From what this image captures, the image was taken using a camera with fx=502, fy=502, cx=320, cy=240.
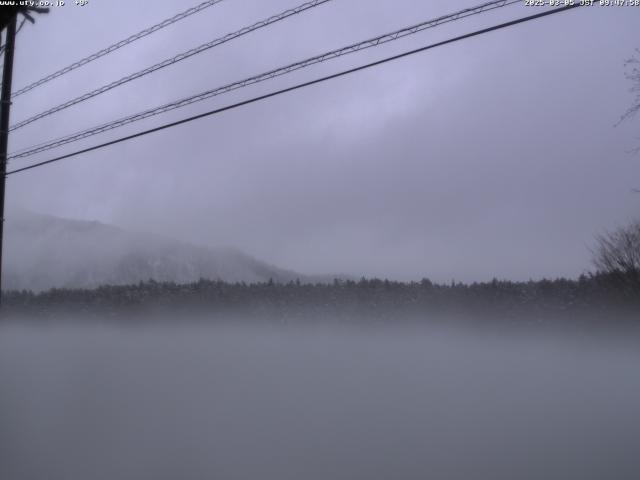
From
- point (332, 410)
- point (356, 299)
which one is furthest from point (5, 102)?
point (332, 410)

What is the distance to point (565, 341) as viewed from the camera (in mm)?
6781

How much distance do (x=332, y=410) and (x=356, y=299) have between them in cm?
219

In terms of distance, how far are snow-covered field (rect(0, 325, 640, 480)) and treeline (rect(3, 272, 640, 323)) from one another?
1.43ft

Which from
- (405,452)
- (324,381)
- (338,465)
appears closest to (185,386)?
(324,381)

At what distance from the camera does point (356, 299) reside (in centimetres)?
842

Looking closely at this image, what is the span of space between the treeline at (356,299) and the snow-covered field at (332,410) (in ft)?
1.43

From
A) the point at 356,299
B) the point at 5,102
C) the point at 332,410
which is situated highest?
the point at 5,102

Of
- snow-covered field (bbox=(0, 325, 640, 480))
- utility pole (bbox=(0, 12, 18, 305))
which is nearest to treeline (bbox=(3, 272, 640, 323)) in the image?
snow-covered field (bbox=(0, 325, 640, 480))

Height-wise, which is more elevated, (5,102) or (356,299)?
(5,102)

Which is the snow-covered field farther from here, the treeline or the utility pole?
the utility pole

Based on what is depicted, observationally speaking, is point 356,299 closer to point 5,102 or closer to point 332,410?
point 332,410

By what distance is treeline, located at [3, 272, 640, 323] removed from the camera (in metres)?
7.07

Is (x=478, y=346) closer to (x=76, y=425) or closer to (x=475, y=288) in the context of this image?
(x=475, y=288)

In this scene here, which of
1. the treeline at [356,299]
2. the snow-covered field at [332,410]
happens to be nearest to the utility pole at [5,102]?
the snow-covered field at [332,410]
